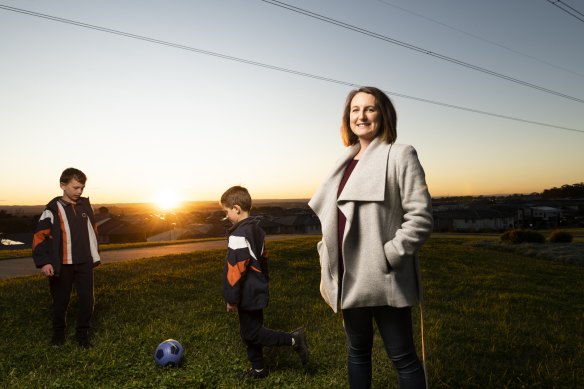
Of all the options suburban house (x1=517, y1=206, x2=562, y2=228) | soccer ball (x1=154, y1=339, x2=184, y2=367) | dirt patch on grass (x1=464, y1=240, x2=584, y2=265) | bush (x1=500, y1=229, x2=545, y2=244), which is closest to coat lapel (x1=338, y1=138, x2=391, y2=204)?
soccer ball (x1=154, y1=339, x2=184, y2=367)

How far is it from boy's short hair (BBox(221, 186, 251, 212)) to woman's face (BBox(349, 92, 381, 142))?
1.86 meters

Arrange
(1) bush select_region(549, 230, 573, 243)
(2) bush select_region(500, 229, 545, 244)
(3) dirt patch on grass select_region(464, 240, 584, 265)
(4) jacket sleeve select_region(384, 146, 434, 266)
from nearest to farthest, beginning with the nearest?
(4) jacket sleeve select_region(384, 146, 434, 266), (3) dirt patch on grass select_region(464, 240, 584, 265), (2) bush select_region(500, 229, 545, 244), (1) bush select_region(549, 230, 573, 243)

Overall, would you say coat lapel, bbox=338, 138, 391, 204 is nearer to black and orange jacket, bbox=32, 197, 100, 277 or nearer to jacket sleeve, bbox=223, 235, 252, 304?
jacket sleeve, bbox=223, 235, 252, 304

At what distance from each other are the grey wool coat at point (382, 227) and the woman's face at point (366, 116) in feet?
0.31

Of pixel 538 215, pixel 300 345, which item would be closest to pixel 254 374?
pixel 300 345

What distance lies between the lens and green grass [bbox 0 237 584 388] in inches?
160

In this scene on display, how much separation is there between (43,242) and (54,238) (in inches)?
5.4

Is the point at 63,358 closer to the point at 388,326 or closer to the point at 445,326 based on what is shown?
the point at 388,326

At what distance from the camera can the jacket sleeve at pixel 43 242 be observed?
4.79 metres

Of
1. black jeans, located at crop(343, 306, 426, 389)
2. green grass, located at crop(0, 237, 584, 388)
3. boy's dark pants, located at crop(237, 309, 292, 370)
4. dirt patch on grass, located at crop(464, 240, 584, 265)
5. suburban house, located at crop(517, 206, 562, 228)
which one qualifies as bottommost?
suburban house, located at crop(517, 206, 562, 228)

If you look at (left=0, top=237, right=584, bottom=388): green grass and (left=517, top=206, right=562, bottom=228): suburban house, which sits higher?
(left=0, top=237, right=584, bottom=388): green grass

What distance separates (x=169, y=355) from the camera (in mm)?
4328

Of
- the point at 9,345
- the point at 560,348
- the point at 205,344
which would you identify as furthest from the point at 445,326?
the point at 9,345

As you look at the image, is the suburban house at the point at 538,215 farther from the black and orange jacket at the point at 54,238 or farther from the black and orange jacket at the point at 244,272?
the black and orange jacket at the point at 54,238
